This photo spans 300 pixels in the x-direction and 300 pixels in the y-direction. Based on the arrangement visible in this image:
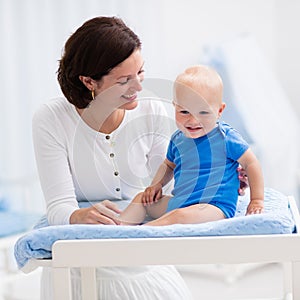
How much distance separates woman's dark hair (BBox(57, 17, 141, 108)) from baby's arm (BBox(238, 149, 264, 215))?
32 cm

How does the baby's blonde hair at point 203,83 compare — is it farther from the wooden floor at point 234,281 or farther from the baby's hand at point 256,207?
the wooden floor at point 234,281

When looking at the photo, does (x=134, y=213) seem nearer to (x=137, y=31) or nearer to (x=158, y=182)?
(x=158, y=182)

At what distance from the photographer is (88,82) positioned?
1.56m

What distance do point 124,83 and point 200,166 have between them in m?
0.23

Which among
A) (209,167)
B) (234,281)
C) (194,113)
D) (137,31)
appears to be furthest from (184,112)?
(137,31)

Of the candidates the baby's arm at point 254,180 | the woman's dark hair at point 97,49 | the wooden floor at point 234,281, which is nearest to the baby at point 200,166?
the baby's arm at point 254,180

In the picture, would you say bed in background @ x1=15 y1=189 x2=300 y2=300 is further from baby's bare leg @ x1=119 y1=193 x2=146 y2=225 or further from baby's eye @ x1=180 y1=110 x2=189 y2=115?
baby's eye @ x1=180 y1=110 x2=189 y2=115

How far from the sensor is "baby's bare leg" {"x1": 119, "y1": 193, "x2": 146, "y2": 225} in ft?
5.00

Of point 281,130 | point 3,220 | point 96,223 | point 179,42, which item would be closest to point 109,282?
point 96,223

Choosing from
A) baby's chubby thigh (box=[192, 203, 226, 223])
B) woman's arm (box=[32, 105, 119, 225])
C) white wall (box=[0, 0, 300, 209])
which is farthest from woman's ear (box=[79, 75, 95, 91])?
white wall (box=[0, 0, 300, 209])

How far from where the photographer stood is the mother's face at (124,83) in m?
1.51

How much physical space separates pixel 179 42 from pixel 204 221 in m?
2.61

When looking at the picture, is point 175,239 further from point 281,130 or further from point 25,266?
point 281,130

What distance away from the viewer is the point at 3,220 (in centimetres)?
295
